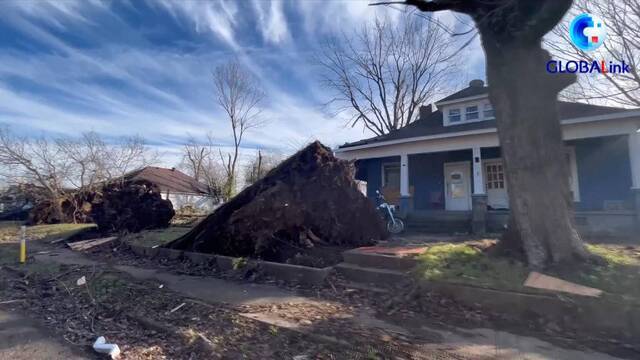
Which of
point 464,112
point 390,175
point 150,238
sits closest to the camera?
point 150,238

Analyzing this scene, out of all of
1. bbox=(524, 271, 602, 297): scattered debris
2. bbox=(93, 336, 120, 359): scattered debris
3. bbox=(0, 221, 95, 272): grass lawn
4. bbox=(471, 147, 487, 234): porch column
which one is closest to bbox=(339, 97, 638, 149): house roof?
bbox=(471, 147, 487, 234): porch column

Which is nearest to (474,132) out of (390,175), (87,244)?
(390,175)

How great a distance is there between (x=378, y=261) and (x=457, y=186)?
895 cm

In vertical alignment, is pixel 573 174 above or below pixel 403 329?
above

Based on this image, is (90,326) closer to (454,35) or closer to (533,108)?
(454,35)

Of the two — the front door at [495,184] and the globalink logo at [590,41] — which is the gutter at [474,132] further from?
the front door at [495,184]

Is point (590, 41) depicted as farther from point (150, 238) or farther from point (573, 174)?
point (150, 238)

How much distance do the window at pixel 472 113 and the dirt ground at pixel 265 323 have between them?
35.8ft

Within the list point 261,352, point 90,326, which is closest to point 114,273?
point 90,326

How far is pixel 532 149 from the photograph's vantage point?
15.8 feet

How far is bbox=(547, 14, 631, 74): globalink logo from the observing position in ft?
32.4

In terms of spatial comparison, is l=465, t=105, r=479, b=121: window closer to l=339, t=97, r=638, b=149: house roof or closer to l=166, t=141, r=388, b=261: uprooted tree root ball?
l=339, t=97, r=638, b=149: house roof

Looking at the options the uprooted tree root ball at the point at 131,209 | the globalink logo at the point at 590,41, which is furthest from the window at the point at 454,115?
the uprooted tree root ball at the point at 131,209

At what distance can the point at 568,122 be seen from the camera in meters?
10.2
